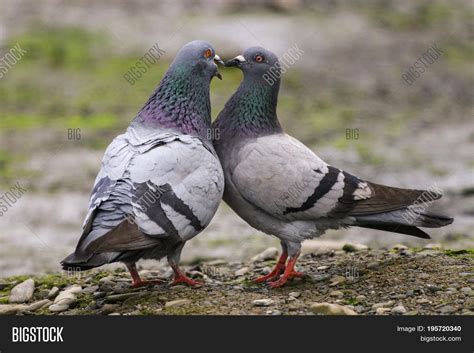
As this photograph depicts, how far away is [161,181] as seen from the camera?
23.8 feet

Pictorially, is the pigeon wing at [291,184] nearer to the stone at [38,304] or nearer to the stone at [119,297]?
the stone at [119,297]

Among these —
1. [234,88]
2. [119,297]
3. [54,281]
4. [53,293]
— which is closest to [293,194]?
[119,297]

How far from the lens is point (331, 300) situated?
24.5ft

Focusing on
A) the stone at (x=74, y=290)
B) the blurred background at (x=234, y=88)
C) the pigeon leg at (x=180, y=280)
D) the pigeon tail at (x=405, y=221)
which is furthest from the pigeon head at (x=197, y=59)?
the blurred background at (x=234, y=88)

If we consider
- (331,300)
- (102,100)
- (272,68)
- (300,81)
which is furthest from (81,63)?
(331,300)

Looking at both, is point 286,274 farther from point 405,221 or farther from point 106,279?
point 106,279

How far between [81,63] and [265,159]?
14.2m

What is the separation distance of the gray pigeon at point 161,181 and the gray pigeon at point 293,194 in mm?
321

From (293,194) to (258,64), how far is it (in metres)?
1.54

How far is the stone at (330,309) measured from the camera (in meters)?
6.86

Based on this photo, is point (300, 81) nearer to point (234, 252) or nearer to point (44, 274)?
point (234, 252)

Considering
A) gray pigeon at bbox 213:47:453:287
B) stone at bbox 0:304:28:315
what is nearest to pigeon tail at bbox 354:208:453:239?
gray pigeon at bbox 213:47:453:287

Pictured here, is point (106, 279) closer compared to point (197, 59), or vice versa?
point (197, 59)

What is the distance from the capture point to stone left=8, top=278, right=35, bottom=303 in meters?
8.22
